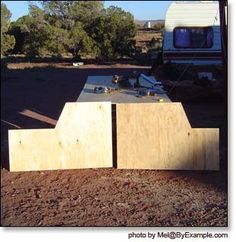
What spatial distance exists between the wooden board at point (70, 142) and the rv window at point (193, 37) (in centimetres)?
762

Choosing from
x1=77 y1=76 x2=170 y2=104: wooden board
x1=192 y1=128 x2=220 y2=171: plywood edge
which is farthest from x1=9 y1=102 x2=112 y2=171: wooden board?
x1=77 y1=76 x2=170 y2=104: wooden board

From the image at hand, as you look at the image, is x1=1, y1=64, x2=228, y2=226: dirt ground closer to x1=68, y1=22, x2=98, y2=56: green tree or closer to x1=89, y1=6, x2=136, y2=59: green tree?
x1=89, y1=6, x2=136, y2=59: green tree

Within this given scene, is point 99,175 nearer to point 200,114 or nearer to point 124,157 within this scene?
point 124,157

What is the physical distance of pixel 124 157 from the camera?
522 centimetres

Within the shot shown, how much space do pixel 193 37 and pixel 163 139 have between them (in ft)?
26.1

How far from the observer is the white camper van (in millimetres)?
12352

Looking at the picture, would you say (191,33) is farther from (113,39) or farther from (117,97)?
(117,97)

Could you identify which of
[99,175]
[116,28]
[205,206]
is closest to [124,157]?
[99,175]

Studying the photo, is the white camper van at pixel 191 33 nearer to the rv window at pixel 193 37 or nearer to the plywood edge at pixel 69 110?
the rv window at pixel 193 37

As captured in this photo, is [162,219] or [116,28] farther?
[116,28]

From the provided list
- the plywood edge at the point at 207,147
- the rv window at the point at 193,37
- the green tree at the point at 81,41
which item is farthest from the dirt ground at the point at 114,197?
the green tree at the point at 81,41

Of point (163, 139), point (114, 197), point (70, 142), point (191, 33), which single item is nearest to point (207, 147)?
point (163, 139)

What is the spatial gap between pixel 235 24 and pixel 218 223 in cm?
139

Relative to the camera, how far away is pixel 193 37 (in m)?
12.7
